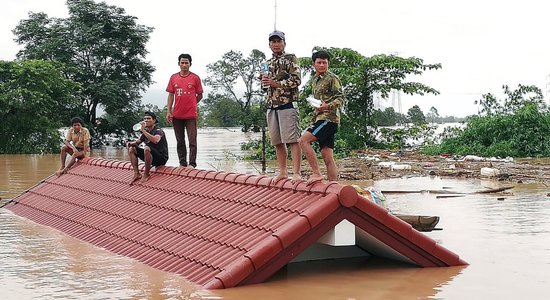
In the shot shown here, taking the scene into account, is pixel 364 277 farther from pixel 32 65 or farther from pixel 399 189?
pixel 32 65

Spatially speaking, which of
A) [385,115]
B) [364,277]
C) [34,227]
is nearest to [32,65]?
[385,115]

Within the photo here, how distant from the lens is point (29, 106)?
34.7m

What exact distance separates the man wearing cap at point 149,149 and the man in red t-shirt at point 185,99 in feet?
1.34

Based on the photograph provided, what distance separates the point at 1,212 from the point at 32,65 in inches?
925

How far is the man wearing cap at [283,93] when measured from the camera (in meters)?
8.95

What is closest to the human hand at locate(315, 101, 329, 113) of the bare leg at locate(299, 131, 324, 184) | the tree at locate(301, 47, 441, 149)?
A: the bare leg at locate(299, 131, 324, 184)

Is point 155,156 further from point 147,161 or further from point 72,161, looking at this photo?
point 72,161

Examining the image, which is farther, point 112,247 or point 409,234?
point 112,247

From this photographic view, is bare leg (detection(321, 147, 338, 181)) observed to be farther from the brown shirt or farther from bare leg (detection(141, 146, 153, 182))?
the brown shirt

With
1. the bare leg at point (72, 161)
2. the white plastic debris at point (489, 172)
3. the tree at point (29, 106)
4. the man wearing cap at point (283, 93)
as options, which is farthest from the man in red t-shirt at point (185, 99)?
the tree at point (29, 106)

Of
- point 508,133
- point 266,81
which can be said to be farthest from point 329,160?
point 508,133

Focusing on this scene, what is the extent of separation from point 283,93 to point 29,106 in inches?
1107

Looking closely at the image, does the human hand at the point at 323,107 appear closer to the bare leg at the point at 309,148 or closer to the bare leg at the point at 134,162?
the bare leg at the point at 309,148

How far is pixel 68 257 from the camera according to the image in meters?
Result: 9.00
